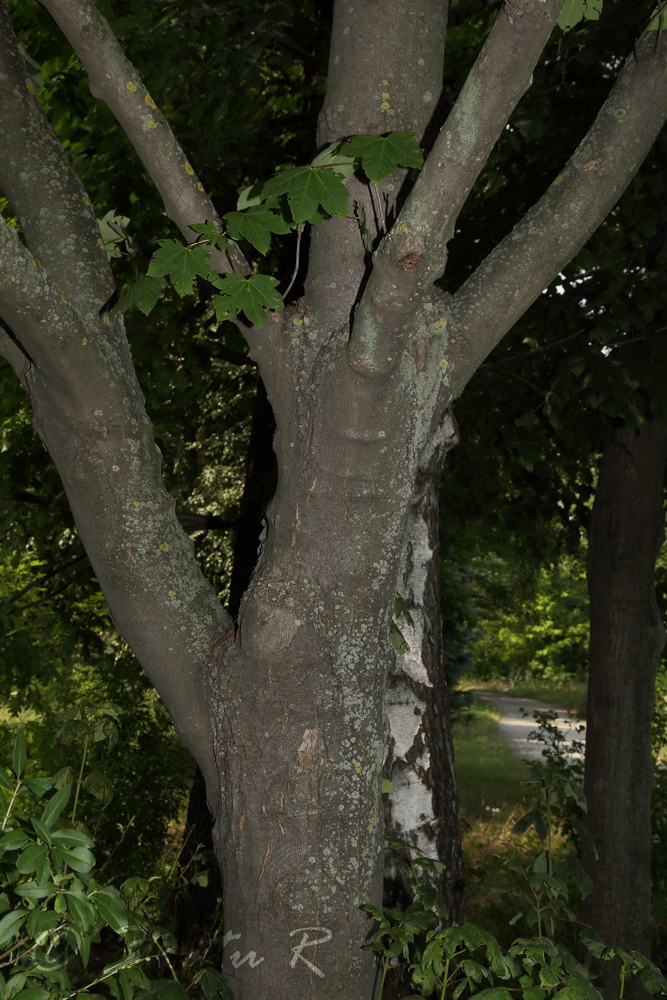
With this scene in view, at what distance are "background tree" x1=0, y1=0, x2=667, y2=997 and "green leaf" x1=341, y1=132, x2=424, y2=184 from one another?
0.07ft

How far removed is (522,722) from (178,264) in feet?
68.6

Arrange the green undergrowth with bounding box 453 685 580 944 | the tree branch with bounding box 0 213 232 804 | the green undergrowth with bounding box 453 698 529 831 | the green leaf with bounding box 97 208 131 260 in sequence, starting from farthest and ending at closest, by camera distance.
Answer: the green undergrowth with bounding box 453 698 529 831 → the green undergrowth with bounding box 453 685 580 944 → the green leaf with bounding box 97 208 131 260 → the tree branch with bounding box 0 213 232 804

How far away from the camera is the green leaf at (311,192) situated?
190cm

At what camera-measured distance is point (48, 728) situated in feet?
25.4

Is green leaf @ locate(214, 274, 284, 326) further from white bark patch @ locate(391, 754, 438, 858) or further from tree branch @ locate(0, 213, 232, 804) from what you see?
white bark patch @ locate(391, 754, 438, 858)

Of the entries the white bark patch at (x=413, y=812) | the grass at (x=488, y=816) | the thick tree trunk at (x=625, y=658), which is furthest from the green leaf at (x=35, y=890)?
the thick tree trunk at (x=625, y=658)

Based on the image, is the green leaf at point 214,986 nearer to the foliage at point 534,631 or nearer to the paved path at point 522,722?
the paved path at point 522,722

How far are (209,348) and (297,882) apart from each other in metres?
4.42

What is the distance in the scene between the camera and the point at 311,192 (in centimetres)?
192

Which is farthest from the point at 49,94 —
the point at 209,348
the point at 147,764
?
the point at 147,764

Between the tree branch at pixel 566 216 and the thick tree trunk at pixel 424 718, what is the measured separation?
942mm

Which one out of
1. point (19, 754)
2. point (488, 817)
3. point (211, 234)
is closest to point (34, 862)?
point (19, 754)

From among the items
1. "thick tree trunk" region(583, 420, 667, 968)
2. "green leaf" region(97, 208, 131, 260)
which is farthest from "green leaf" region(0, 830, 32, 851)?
"thick tree trunk" region(583, 420, 667, 968)

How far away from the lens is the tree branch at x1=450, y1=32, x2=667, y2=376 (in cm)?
218
